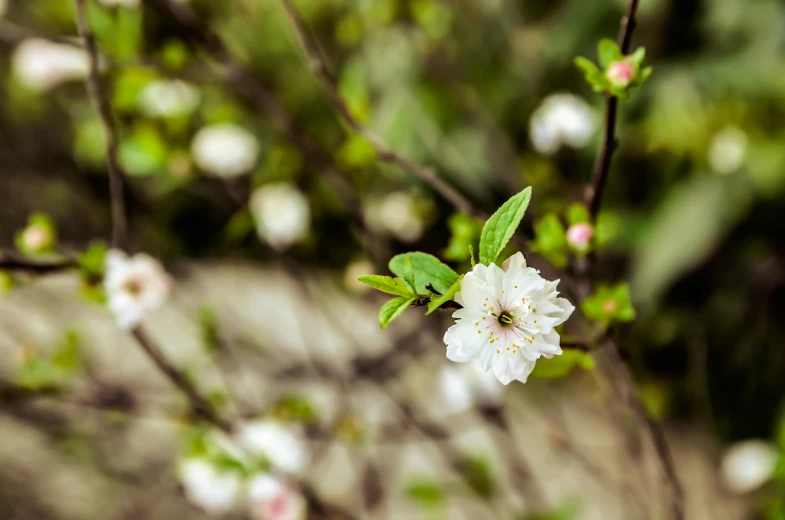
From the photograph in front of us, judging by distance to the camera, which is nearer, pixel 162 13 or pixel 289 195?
pixel 162 13

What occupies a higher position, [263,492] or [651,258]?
[651,258]

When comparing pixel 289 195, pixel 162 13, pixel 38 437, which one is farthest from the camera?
pixel 38 437

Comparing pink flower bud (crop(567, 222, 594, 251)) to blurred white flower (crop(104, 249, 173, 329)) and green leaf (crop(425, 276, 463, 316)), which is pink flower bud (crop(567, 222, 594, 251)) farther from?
blurred white flower (crop(104, 249, 173, 329))

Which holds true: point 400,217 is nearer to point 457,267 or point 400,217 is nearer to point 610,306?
point 457,267

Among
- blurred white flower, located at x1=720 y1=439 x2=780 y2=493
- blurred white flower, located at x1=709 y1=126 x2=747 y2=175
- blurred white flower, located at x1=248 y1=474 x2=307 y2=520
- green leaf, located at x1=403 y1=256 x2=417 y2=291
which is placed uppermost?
blurred white flower, located at x1=709 y1=126 x2=747 y2=175

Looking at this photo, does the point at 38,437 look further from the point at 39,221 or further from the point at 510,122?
the point at 510,122

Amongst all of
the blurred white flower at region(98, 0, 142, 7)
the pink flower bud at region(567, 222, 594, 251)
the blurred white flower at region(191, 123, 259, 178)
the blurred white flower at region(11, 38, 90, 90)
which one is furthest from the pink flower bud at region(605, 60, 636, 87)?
the blurred white flower at region(11, 38, 90, 90)

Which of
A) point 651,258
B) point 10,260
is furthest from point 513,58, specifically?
point 10,260
